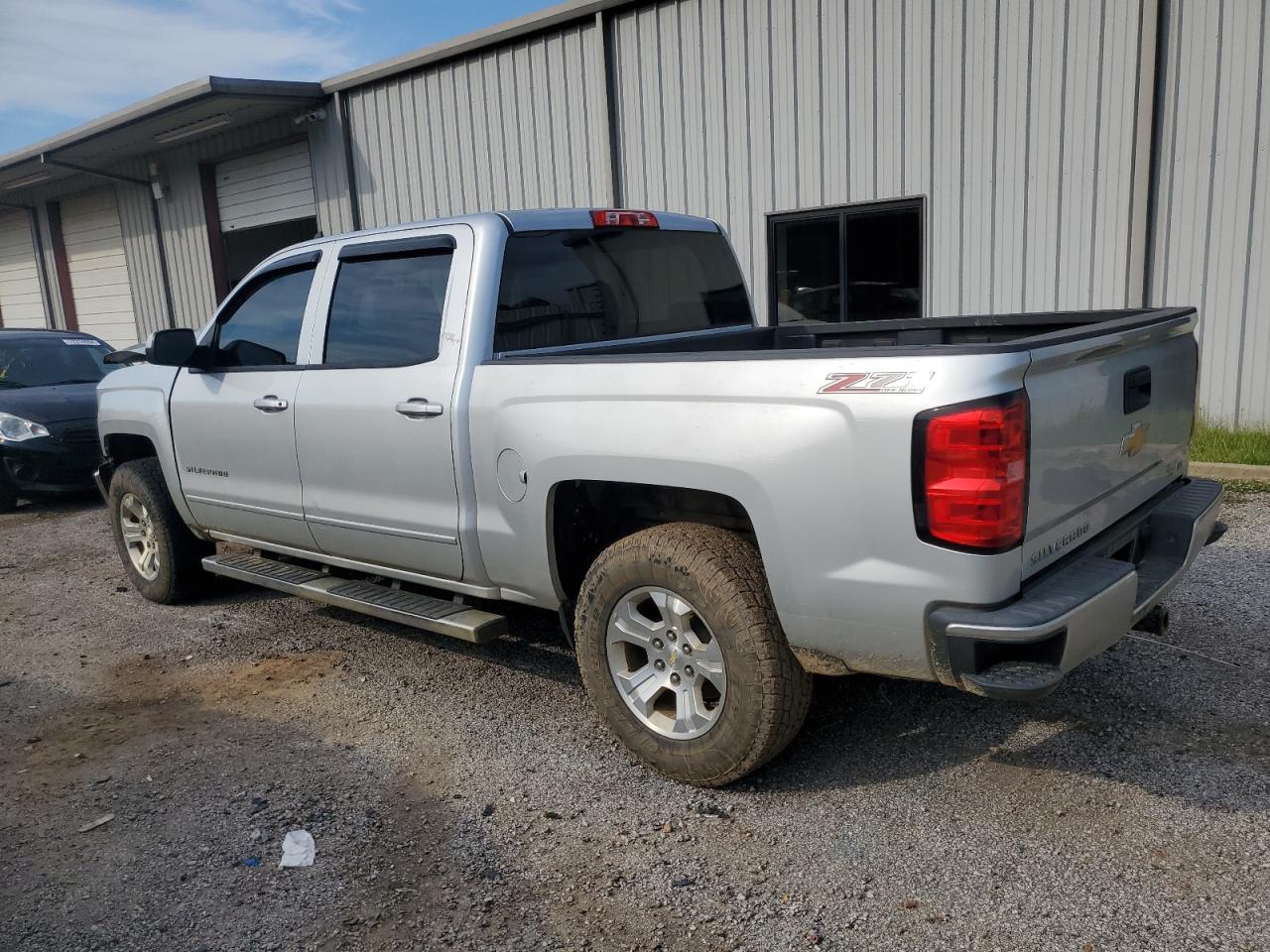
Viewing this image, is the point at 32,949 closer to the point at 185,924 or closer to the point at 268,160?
the point at 185,924

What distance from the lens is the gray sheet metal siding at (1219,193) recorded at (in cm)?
744

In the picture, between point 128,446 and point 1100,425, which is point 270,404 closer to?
point 128,446

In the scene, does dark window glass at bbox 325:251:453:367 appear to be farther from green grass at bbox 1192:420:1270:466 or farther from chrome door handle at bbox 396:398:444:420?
green grass at bbox 1192:420:1270:466

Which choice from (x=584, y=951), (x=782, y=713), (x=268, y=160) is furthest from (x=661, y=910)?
(x=268, y=160)

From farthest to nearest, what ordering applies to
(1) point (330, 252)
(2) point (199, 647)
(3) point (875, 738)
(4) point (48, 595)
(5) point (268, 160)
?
(5) point (268, 160), (4) point (48, 595), (2) point (199, 647), (1) point (330, 252), (3) point (875, 738)

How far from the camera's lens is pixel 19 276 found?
Result: 23141 millimetres

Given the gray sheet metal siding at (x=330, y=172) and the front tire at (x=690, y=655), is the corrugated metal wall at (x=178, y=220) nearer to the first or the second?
the gray sheet metal siding at (x=330, y=172)

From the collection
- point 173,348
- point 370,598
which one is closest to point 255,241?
point 173,348

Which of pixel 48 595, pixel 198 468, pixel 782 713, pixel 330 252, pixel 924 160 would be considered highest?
pixel 924 160

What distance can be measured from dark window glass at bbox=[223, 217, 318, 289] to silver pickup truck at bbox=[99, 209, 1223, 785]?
1189 centimetres

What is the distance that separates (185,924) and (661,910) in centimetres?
135

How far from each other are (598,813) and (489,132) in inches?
410

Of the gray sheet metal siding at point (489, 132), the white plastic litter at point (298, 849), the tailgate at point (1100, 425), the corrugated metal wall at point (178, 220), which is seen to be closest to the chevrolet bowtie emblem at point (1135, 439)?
the tailgate at point (1100, 425)

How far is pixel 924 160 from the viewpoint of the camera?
881cm
